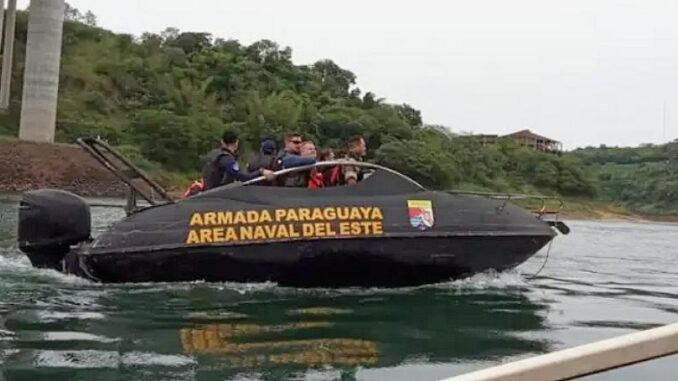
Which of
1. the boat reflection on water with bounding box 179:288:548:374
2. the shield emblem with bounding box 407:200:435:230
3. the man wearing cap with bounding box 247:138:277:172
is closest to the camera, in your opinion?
the boat reflection on water with bounding box 179:288:548:374

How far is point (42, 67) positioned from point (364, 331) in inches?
1630

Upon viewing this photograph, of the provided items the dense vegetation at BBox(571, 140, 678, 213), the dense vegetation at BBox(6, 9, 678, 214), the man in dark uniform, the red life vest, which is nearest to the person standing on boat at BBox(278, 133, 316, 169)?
the red life vest

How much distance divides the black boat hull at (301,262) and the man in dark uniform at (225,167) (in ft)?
3.10

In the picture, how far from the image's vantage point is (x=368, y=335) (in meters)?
6.72

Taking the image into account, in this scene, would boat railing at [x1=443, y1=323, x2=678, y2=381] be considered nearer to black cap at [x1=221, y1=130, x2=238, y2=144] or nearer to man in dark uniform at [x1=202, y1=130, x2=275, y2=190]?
man in dark uniform at [x1=202, y1=130, x2=275, y2=190]

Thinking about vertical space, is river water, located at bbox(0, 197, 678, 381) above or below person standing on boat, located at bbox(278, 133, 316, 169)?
below

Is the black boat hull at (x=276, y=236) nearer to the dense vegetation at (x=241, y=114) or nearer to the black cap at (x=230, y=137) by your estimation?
the black cap at (x=230, y=137)

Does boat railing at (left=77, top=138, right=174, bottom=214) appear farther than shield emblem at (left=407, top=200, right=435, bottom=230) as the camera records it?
Yes

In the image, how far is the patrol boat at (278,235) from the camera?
29.4ft

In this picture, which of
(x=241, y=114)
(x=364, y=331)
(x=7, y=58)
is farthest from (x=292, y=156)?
(x=241, y=114)

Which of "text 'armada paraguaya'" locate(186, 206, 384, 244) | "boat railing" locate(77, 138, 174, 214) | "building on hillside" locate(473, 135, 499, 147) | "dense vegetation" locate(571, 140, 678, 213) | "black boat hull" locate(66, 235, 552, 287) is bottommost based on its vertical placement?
"black boat hull" locate(66, 235, 552, 287)

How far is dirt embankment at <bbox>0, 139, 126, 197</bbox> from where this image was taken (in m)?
44.9

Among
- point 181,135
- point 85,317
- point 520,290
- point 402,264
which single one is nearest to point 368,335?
point 85,317

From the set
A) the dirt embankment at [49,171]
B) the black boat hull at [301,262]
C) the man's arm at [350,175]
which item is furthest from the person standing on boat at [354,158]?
the dirt embankment at [49,171]
